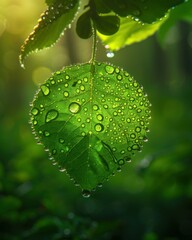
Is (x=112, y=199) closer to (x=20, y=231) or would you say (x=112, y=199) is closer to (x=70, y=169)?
(x=20, y=231)

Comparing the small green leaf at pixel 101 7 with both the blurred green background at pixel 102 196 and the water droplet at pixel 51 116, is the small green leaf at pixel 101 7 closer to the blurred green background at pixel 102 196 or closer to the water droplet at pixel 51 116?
the water droplet at pixel 51 116

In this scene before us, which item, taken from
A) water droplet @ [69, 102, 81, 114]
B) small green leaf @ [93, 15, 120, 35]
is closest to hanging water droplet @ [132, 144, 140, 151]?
water droplet @ [69, 102, 81, 114]

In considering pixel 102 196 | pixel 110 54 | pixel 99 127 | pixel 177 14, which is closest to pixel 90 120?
pixel 99 127

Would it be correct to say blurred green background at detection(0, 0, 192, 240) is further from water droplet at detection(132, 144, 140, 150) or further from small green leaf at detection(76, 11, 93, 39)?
water droplet at detection(132, 144, 140, 150)

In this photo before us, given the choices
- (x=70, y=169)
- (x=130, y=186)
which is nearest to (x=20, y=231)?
(x=70, y=169)

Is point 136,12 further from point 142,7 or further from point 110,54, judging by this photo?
point 110,54

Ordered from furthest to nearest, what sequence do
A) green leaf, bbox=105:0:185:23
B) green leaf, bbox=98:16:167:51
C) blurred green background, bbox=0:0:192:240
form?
1. blurred green background, bbox=0:0:192:240
2. green leaf, bbox=98:16:167:51
3. green leaf, bbox=105:0:185:23

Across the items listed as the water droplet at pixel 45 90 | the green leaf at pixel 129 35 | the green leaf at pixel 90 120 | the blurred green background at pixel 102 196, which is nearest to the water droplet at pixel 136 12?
the green leaf at pixel 90 120
